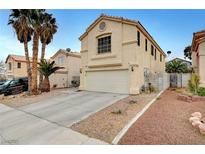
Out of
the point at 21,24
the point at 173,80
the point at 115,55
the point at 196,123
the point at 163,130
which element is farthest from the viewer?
the point at 173,80

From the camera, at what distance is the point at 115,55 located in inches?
469

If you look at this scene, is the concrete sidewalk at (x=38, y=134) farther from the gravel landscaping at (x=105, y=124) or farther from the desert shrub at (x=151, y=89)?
the desert shrub at (x=151, y=89)

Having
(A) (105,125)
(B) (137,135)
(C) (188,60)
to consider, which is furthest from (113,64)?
(C) (188,60)

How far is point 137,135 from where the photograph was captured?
4414 mm

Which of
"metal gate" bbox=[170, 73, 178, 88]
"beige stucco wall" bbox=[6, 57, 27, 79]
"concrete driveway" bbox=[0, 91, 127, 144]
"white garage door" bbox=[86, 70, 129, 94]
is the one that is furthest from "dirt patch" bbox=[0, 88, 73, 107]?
"metal gate" bbox=[170, 73, 178, 88]

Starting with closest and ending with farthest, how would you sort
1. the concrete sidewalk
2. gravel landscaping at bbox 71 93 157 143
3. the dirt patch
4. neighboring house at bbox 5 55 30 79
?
the concrete sidewalk, gravel landscaping at bbox 71 93 157 143, the dirt patch, neighboring house at bbox 5 55 30 79

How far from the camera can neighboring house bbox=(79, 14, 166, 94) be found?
1119 centimetres

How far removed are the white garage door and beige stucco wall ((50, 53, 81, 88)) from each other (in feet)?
22.2

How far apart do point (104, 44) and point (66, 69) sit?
9.35 meters

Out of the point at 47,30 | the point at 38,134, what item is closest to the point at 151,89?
the point at 38,134

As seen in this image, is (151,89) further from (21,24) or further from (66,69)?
(66,69)

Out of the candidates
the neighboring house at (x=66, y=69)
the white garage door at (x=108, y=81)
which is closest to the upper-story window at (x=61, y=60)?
the neighboring house at (x=66, y=69)

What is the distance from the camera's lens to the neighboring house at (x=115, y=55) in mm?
11188

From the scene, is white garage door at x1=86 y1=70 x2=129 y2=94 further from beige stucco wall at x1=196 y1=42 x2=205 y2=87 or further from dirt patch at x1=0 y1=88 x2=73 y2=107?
beige stucco wall at x1=196 y1=42 x2=205 y2=87
